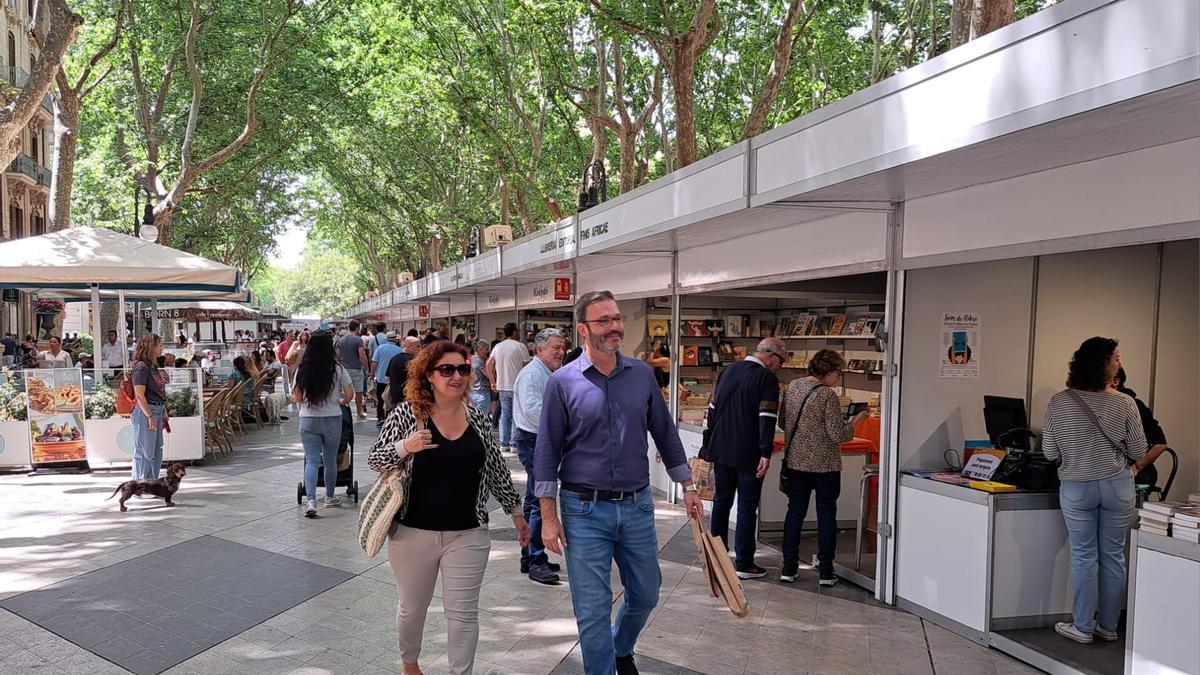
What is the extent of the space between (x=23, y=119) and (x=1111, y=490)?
10834mm

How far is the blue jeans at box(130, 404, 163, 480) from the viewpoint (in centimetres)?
812

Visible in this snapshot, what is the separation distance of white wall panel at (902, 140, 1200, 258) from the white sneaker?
2334mm

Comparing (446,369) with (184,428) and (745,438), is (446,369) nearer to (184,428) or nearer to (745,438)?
(745,438)

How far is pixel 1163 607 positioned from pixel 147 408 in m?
8.17

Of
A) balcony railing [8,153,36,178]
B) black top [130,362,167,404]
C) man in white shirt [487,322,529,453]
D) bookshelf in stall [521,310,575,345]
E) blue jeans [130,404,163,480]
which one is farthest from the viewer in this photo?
balcony railing [8,153,36,178]

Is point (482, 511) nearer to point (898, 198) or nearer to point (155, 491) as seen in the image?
point (898, 198)

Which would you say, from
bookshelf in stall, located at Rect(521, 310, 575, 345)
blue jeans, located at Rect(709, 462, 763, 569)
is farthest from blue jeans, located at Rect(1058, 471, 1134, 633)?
bookshelf in stall, located at Rect(521, 310, 575, 345)

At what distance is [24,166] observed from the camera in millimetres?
31812

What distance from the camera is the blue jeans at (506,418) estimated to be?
10.4 metres

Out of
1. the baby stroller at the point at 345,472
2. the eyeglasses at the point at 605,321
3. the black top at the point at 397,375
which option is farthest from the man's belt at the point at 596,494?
the black top at the point at 397,375

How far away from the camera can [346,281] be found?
389 feet

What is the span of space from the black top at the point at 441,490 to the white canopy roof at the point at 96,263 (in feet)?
23.0

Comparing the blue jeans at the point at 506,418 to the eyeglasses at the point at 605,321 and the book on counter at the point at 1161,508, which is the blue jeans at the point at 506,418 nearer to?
the eyeglasses at the point at 605,321

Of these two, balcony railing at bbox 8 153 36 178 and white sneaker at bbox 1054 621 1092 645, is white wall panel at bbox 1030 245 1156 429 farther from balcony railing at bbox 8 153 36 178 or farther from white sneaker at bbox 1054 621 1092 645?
balcony railing at bbox 8 153 36 178
